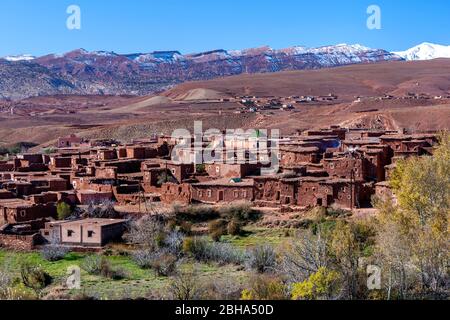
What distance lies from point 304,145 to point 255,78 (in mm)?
97740

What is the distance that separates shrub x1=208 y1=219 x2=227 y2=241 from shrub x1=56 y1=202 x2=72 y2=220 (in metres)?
5.87

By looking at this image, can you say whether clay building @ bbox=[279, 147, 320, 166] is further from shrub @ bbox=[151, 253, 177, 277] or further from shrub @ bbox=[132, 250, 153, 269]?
shrub @ bbox=[151, 253, 177, 277]

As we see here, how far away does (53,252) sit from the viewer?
25703mm

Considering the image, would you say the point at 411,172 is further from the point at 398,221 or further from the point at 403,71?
the point at 403,71

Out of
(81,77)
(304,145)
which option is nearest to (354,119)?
(304,145)

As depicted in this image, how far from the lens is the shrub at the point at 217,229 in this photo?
2869cm

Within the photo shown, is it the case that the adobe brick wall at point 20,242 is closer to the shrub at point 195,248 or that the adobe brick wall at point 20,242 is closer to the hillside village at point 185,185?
the hillside village at point 185,185

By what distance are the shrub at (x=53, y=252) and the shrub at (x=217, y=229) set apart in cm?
588

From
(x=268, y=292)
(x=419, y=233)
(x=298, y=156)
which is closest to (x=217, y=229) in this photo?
(x=298, y=156)

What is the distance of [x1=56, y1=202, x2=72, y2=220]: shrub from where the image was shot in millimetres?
29828

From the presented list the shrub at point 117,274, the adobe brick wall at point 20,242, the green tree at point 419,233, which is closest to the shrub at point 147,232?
the shrub at point 117,274

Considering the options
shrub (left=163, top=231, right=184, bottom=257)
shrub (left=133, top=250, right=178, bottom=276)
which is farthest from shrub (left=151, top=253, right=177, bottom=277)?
shrub (left=163, top=231, right=184, bottom=257)

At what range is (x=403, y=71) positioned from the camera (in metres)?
144

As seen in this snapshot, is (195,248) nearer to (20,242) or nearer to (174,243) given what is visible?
(174,243)
